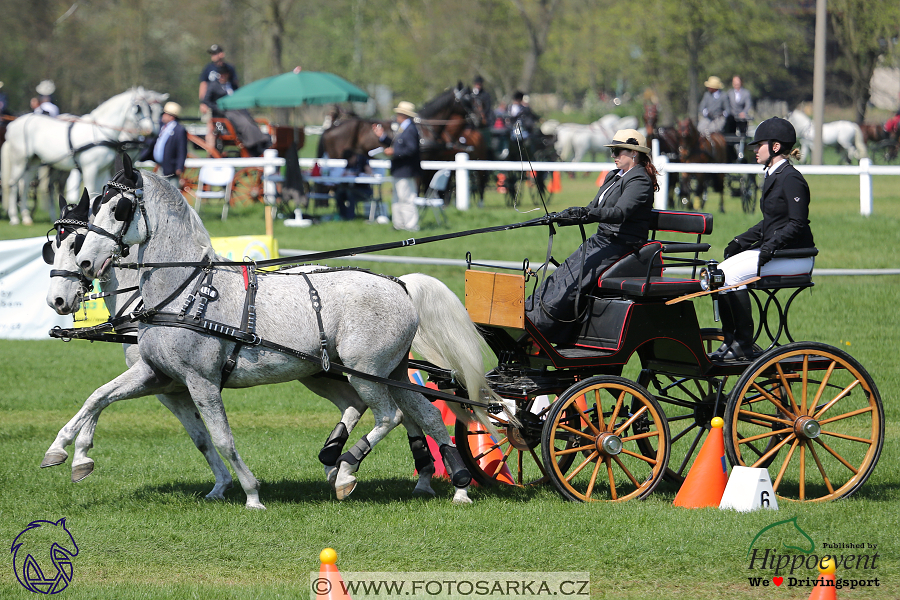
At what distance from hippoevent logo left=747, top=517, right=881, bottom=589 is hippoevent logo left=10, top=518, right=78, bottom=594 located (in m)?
3.53

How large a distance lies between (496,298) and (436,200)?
11.4 meters

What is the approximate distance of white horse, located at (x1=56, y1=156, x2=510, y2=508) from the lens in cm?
629

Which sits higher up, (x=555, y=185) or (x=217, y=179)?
(x=555, y=185)

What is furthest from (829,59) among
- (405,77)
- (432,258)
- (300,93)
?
(432,258)

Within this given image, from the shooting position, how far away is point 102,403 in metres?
6.38

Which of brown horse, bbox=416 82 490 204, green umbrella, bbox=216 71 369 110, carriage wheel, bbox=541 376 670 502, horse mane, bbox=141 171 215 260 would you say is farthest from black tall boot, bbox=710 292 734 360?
green umbrella, bbox=216 71 369 110

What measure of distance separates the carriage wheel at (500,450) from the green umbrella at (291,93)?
50.7 ft

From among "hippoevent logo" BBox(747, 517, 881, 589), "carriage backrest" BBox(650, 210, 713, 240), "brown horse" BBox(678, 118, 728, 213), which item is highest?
"brown horse" BBox(678, 118, 728, 213)

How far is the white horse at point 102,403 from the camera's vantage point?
20.5 feet

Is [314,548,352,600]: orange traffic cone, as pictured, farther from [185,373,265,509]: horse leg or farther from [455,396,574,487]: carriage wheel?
[455,396,574,487]: carriage wheel

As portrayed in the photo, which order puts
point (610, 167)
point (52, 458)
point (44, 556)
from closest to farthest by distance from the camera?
point (44, 556) < point (52, 458) < point (610, 167)

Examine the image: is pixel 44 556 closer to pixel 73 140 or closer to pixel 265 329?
pixel 265 329

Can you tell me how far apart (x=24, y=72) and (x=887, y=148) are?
34595mm

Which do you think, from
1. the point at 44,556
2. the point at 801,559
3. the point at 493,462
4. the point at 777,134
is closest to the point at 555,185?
the point at 493,462
